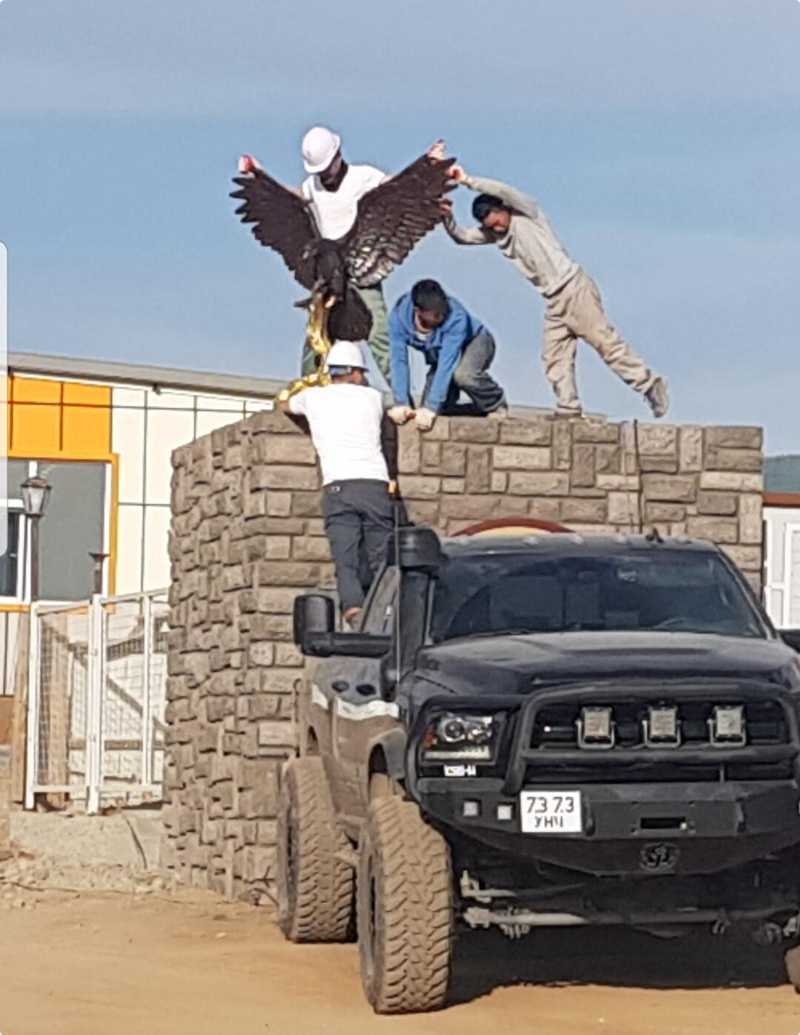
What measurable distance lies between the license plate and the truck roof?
6.94 feet

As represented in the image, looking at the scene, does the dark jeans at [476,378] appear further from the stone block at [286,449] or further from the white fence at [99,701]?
the white fence at [99,701]

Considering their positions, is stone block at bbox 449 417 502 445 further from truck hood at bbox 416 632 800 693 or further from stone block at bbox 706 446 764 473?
truck hood at bbox 416 632 800 693

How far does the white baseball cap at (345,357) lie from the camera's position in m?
14.7

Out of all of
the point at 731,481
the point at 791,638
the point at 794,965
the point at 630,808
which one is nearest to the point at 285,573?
the point at 731,481

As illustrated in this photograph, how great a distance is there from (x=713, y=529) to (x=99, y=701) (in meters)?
5.76

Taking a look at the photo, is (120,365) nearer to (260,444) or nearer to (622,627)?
(260,444)

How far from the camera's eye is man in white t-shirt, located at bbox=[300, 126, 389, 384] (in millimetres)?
15406

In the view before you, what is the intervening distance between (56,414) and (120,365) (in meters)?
1.06

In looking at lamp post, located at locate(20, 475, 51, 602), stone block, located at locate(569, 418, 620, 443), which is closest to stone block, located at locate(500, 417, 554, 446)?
stone block, located at locate(569, 418, 620, 443)

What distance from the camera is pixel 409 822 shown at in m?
9.91

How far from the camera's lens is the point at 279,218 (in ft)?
52.3

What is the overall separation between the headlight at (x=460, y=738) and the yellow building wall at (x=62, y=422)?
74.5 feet

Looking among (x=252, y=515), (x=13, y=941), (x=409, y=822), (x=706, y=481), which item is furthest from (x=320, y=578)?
(x=409, y=822)

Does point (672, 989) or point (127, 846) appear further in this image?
point (127, 846)
